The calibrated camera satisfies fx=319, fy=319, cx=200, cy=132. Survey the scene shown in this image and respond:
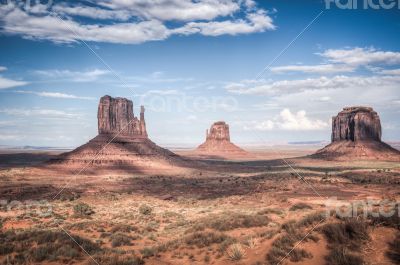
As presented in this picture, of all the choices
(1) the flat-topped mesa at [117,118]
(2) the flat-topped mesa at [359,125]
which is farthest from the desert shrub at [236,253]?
(2) the flat-topped mesa at [359,125]

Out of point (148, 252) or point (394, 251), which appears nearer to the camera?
point (394, 251)

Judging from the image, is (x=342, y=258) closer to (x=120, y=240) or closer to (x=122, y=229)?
(x=120, y=240)

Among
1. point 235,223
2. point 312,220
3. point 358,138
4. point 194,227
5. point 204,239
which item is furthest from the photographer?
point 358,138

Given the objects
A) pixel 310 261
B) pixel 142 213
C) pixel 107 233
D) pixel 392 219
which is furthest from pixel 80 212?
pixel 392 219

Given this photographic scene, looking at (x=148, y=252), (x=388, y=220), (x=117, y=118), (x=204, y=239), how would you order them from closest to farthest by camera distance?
(x=388, y=220) < (x=148, y=252) < (x=204, y=239) < (x=117, y=118)

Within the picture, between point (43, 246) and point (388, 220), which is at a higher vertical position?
point (388, 220)

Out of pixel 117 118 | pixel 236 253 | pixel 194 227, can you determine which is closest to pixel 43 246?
pixel 194 227

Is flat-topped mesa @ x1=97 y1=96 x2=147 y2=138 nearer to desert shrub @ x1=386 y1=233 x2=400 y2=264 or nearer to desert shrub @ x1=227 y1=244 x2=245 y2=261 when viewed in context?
desert shrub @ x1=227 y1=244 x2=245 y2=261
